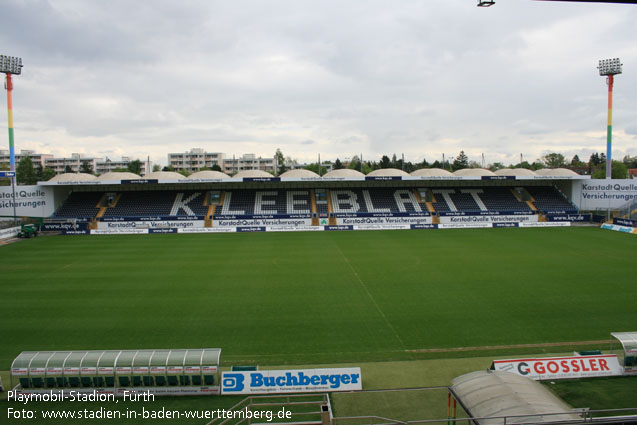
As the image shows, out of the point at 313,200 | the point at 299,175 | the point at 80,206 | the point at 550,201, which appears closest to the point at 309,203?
the point at 313,200

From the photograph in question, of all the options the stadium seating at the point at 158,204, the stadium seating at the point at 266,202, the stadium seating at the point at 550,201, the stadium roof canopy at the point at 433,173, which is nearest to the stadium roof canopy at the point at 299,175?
the stadium seating at the point at 266,202

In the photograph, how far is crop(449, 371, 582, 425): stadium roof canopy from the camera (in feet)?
21.8

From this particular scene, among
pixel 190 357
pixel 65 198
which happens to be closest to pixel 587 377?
pixel 190 357

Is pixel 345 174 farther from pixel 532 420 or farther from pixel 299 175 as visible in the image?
pixel 532 420

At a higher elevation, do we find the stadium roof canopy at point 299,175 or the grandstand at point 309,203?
the stadium roof canopy at point 299,175

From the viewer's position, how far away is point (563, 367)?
10.8 meters

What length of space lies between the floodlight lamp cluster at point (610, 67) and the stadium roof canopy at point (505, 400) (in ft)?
158

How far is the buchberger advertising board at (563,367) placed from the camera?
34.6 ft

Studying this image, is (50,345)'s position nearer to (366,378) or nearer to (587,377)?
(366,378)

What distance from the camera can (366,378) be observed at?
11.1 m

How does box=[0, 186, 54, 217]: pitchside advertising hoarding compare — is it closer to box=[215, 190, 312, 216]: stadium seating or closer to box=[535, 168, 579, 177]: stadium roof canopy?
box=[215, 190, 312, 216]: stadium seating

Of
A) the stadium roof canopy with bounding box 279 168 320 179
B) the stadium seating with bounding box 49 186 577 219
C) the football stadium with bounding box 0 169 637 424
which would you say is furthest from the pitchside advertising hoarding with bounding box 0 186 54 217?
the stadium roof canopy with bounding box 279 168 320 179

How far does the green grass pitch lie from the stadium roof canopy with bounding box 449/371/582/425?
455 centimetres

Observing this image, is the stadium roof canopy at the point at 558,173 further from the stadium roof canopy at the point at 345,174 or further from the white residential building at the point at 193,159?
the white residential building at the point at 193,159
